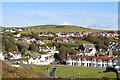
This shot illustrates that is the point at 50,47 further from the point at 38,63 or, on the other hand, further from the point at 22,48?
the point at 38,63

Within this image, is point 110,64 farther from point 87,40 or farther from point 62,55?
point 87,40

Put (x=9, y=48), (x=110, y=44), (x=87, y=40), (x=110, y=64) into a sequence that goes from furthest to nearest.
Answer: (x=87, y=40), (x=110, y=44), (x=9, y=48), (x=110, y=64)

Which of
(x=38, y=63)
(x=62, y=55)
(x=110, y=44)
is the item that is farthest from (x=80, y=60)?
(x=110, y=44)

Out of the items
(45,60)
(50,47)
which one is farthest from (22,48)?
(45,60)

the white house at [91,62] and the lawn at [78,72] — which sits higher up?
the white house at [91,62]

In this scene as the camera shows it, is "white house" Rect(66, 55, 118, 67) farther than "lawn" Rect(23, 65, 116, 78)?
Yes

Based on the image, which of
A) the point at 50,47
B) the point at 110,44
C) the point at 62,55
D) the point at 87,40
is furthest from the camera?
the point at 87,40

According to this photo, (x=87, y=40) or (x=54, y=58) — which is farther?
(x=87, y=40)

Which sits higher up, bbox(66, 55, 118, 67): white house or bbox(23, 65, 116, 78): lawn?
bbox(66, 55, 118, 67): white house

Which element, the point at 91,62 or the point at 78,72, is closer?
the point at 78,72

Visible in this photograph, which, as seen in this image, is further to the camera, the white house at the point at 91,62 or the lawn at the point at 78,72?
the white house at the point at 91,62

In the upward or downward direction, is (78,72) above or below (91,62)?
below
